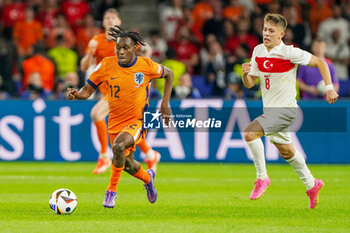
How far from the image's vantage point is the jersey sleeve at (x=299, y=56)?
8320mm

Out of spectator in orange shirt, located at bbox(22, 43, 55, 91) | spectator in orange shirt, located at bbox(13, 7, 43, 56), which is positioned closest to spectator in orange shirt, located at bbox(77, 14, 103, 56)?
spectator in orange shirt, located at bbox(13, 7, 43, 56)

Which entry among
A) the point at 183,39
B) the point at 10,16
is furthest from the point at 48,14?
the point at 183,39

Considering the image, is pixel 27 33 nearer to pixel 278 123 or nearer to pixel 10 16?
pixel 10 16

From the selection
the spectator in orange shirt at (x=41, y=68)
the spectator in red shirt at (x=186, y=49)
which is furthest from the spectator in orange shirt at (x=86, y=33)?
the spectator in red shirt at (x=186, y=49)

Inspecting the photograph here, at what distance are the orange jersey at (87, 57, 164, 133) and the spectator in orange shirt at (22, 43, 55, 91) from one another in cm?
773

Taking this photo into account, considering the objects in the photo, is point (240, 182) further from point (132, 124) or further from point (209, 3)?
point (209, 3)

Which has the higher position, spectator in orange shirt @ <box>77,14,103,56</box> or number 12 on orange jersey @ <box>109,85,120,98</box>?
number 12 on orange jersey @ <box>109,85,120,98</box>

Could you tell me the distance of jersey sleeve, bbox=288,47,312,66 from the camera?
832 cm

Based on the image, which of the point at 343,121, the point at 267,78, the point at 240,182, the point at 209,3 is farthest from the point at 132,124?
the point at 209,3

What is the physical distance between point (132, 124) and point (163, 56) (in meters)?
8.85

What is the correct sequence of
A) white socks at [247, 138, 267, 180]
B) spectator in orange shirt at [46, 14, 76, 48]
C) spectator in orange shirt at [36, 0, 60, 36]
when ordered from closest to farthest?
white socks at [247, 138, 267, 180] → spectator in orange shirt at [46, 14, 76, 48] → spectator in orange shirt at [36, 0, 60, 36]

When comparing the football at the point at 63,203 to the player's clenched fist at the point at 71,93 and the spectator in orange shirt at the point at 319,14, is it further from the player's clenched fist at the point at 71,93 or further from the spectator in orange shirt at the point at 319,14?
the spectator in orange shirt at the point at 319,14

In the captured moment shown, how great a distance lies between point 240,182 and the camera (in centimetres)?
1143

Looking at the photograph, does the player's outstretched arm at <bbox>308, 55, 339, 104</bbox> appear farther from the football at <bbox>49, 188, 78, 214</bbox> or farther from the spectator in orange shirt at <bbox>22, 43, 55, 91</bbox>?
the spectator in orange shirt at <bbox>22, 43, 55, 91</bbox>
